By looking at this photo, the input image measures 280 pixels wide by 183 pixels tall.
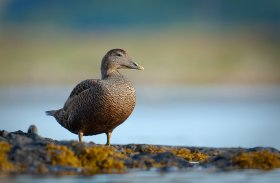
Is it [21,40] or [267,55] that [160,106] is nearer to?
[267,55]

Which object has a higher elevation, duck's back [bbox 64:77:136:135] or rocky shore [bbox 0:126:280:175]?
duck's back [bbox 64:77:136:135]

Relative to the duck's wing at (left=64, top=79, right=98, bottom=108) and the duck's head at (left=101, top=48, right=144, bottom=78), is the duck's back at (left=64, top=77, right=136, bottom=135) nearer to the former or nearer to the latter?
the duck's wing at (left=64, top=79, right=98, bottom=108)

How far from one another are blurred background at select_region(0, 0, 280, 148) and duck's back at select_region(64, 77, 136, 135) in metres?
5.13

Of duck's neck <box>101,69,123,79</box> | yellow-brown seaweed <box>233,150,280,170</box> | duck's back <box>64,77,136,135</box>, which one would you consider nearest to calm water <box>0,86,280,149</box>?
duck's neck <box>101,69,123,79</box>

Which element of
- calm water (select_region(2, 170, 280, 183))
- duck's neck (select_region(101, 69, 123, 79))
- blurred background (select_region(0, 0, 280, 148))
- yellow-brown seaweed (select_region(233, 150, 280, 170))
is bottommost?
calm water (select_region(2, 170, 280, 183))

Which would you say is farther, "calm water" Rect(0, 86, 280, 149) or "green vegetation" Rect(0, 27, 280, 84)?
"green vegetation" Rect(0, 27, 280, 84)

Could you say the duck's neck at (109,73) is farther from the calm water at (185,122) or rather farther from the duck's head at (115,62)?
the calm water at (185,122)

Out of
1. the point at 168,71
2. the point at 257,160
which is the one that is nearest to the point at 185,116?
the point at 257,160

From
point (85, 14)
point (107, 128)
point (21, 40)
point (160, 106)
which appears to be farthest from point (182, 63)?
point (85, 14)

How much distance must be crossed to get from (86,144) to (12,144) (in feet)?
2.99

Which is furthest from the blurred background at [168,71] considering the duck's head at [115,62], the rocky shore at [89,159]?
the rocky shore at [89,159]

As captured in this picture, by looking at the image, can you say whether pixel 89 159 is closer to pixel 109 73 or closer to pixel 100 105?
pixel 100 105

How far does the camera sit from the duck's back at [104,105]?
1424cm

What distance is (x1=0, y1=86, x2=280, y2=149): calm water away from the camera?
2123cm
